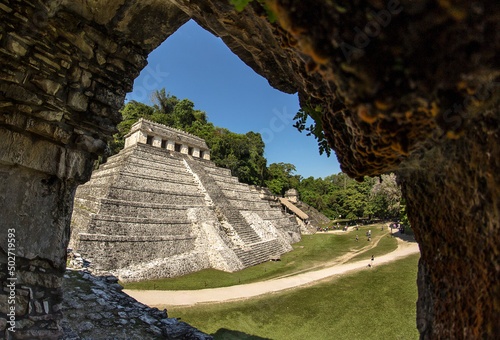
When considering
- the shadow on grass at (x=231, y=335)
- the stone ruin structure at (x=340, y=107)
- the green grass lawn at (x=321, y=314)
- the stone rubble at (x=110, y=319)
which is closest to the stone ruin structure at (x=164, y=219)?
the stone rubble at (x=110, y=319)

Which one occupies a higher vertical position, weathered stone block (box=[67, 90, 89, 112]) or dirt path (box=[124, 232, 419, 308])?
weathered stone block (box=[67, 90, 89, 112])

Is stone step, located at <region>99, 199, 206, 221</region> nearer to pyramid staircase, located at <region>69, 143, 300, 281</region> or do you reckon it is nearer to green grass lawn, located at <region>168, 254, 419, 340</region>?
pyramid staircase, located at <region>69, 143, 300, 281</region>

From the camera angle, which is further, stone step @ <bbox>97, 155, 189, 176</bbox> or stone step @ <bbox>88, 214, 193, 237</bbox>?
stone step @ <bbox>97, 155, 189, 176</bbox>

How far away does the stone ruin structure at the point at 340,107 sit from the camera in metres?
0.99

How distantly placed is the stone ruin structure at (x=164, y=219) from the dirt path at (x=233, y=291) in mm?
2024

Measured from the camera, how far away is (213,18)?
281 cm

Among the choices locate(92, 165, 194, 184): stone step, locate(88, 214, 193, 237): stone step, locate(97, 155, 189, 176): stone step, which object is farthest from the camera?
locate(97, 155, 189, 176): stone step

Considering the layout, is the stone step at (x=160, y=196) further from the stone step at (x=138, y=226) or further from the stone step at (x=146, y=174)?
the stone step at (x=138, y=226)

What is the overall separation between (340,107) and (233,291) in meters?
9.66

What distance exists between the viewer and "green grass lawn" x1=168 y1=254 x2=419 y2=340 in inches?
253

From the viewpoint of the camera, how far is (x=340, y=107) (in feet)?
5.17

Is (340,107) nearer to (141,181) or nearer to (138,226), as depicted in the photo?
(138,226)

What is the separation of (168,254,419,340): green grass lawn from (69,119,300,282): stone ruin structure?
4.45m

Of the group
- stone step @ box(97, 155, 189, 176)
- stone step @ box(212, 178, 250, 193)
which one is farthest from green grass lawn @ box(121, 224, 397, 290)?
stone step @ box(97, 155, 189, 176)
